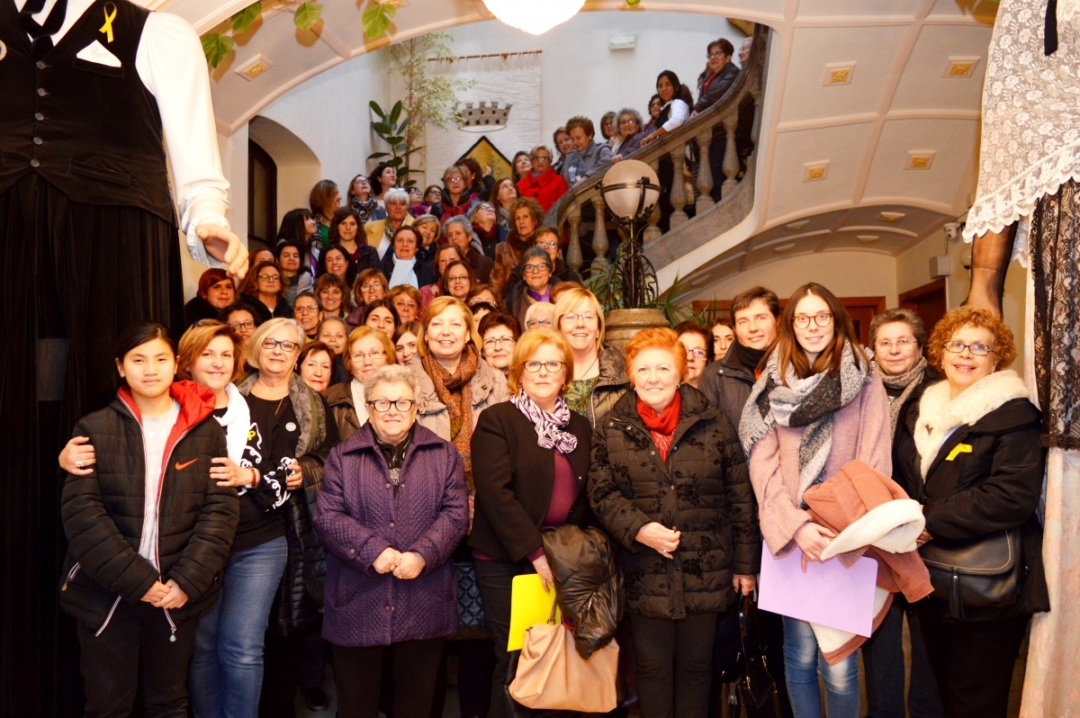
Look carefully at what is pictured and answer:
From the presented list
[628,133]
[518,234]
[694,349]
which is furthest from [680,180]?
[694,349]

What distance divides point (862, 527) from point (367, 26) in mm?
3565

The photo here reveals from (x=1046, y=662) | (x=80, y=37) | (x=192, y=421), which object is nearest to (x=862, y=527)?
(x=1046, y=662)

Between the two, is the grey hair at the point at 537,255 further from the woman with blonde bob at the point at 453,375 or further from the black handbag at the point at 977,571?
the black handbag at the point at 977,571

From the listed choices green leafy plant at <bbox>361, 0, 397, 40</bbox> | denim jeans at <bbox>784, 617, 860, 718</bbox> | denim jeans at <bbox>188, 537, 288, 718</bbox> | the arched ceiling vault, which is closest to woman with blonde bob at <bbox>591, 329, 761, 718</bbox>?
denim jeans at <bbox>784, 617, 860, 718</bbox>

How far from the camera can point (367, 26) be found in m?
4.30

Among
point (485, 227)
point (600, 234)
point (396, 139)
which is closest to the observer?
point (485, 227)

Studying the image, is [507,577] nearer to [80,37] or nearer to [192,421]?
[192,421]

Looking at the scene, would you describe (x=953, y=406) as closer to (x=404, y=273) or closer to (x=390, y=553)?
(x=390, y=553)

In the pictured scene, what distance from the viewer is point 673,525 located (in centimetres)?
263

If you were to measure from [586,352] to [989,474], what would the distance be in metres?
1.56

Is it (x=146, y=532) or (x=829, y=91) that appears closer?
(x=146, y=532)

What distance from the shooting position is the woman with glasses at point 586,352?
3143mm

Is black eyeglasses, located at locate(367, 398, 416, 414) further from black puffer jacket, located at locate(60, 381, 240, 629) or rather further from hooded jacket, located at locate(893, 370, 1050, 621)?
hooded jacket, located at locate(893, 370, 1050, 621)

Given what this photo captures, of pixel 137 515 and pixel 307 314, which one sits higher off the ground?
pixel 307 314
